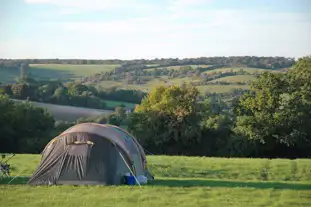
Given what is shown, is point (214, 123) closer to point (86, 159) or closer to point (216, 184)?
point (216, 184)

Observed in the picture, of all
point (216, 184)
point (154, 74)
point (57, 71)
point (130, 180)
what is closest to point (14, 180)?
point (130, 180)

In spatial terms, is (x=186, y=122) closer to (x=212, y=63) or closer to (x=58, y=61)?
(x=212, y=63)

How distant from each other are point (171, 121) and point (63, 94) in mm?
31451

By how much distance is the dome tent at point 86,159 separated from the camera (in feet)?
68.4

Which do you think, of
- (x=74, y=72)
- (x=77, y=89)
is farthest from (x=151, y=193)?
(x=74, y=72)

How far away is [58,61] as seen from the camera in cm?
13212

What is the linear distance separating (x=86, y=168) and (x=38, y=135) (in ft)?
111

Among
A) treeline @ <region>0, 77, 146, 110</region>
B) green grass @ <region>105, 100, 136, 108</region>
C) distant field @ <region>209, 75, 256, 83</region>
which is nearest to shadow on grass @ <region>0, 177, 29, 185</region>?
treeline @ <region>0, 77, 146, 110</region>

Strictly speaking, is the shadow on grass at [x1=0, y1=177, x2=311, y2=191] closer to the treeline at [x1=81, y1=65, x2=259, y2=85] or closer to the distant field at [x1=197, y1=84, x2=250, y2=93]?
the distant field at [x1=197, y1=84, x2=250, y2=93]

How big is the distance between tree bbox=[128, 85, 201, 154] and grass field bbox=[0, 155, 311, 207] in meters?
24.9

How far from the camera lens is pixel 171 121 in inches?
2079

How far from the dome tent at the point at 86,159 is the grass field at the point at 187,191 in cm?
95

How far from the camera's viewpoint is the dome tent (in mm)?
20859

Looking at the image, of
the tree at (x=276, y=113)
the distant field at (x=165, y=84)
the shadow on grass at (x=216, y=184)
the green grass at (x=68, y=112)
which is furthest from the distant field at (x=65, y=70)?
the shadow on grass at (x=216, y=184)
